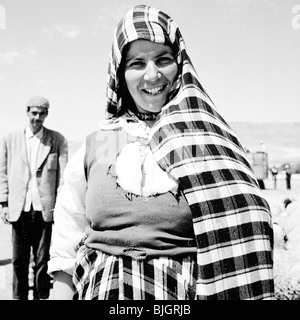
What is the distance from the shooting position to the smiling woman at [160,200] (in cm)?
89

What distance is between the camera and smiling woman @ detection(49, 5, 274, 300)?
886mm

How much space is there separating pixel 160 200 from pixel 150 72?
0.32 meters

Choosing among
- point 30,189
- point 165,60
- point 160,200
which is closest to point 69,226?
point 160,200

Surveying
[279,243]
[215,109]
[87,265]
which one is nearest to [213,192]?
[215,109]

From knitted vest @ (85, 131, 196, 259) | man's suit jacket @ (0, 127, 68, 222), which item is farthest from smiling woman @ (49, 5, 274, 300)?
man's suit jacket @ (0, 127, 68, 222)

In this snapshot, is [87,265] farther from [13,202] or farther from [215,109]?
[13,202]

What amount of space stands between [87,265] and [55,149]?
2.02m

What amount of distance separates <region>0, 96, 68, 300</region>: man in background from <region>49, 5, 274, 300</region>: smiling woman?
1.83 m

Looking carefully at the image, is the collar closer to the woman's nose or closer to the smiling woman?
the smiling woman

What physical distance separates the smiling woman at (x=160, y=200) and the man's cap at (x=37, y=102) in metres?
1.87

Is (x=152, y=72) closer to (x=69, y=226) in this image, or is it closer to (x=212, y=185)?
(x=212, y=185)

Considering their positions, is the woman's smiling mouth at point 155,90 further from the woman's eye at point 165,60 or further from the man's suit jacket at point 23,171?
the man's suit jacket at point 23,171

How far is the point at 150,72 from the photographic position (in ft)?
3.25

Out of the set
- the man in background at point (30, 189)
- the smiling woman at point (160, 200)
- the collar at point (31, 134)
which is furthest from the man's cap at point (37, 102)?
the smiling woman at point (160, 200)
